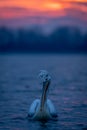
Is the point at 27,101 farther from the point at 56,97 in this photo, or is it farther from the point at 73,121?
the point at 73,121

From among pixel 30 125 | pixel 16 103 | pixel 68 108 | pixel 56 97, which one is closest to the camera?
pixel 30 125

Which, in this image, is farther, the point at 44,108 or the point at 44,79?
the point at 44,108

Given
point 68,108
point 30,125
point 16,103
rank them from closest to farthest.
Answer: point 30,125 < point 68,108 < point 16,103

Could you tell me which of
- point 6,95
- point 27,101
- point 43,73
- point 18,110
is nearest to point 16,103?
point 27,101

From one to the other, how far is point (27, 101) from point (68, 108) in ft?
12.0

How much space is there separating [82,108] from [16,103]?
3.90 m

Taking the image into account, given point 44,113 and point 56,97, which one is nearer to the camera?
point 44,113

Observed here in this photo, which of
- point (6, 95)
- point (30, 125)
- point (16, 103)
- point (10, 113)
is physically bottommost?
point (30, 125)

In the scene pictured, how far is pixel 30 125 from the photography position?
20062 mm

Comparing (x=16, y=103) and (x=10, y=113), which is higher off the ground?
(x=16, y=103)

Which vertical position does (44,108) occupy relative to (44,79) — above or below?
below

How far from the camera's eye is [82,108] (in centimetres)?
2466

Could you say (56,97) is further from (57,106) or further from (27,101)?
(57,106)

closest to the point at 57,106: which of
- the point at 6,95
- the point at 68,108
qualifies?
the point at 68,108
